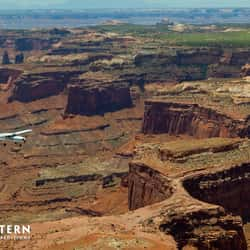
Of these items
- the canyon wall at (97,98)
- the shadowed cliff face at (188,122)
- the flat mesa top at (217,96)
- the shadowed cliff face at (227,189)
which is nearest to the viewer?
the shadowed cliff face at (227,189)

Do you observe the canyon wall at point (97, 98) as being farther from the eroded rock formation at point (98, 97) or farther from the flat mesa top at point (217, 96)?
the flat mesa top at point (217, 96)

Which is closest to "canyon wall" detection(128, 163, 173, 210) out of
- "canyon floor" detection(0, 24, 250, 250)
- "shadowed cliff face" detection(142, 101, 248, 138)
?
"canyon floor" detection(0, 24, 250, 250)

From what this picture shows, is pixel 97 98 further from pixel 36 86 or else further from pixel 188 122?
pixel 188 122

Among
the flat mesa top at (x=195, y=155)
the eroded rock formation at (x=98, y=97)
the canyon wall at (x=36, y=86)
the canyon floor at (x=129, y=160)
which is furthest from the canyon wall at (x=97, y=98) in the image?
the flat mesa top at (x=195, y=155)

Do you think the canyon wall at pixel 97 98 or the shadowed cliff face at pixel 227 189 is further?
the canyon wall at pixel 97 98

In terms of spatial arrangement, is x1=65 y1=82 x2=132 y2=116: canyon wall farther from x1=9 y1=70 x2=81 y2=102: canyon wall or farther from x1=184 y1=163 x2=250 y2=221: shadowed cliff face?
x1=184 y1=163 x2=250 y2=221: shadowed cliff face

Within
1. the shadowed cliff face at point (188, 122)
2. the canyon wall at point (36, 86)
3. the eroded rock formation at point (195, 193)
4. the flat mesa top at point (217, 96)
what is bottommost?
the canyon wall at point (36, 86)

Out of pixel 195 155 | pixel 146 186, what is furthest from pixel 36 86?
pixel 146 186
